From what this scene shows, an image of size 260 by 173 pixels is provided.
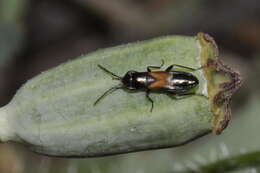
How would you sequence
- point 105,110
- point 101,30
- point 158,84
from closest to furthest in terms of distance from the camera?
point 105,110 < point 158,84 < point 101,30

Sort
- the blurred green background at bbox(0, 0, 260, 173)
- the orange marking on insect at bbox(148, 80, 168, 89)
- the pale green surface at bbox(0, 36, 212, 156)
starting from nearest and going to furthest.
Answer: the pale green surface at bbox(0, 36, 212, 156)
the orange marking on insect at bbox(148, 80, 168, 89)
the blurred green background at bbox(0, 0, 260, 173)

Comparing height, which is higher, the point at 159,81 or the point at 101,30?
the point at 159,81

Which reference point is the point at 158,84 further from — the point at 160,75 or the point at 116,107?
the point at 116,107

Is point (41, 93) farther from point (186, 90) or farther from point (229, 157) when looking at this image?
point (229, 157)

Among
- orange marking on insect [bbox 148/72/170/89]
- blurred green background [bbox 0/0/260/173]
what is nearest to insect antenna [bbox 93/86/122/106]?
orange marking on insect [bbox 148/72/170/89]

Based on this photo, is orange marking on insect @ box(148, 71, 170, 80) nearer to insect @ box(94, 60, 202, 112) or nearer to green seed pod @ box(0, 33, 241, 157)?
insect @ box(94, 60, 202, 112)

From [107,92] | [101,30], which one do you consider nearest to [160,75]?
[107,92]

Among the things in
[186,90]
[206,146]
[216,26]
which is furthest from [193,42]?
[216,26]
